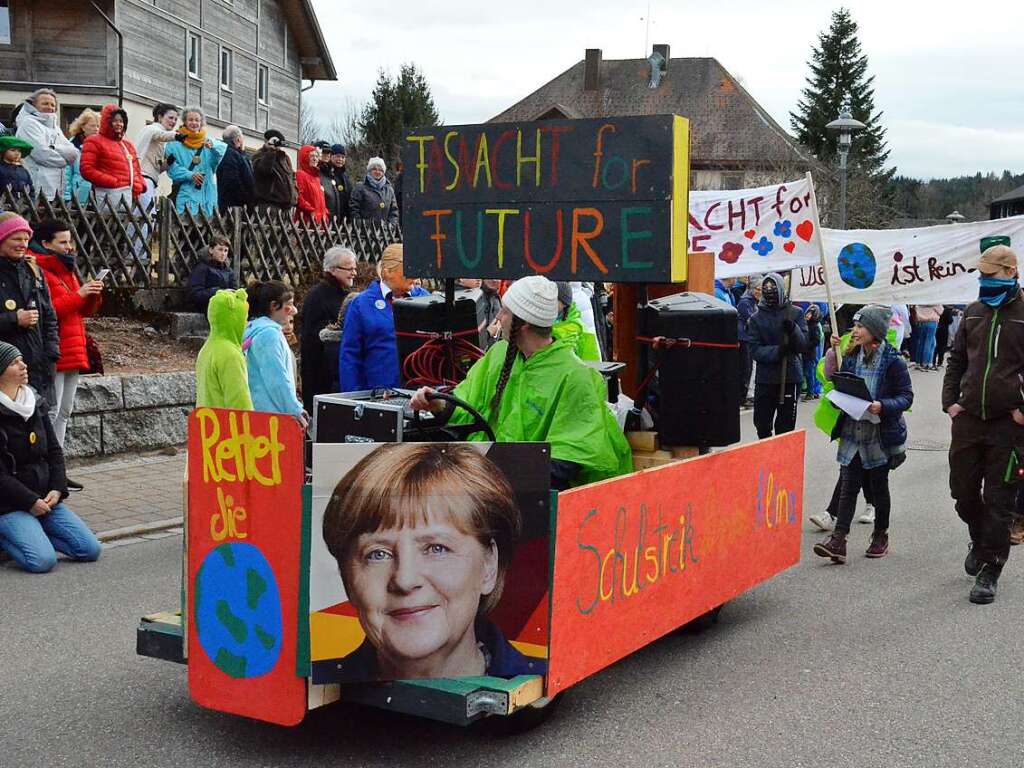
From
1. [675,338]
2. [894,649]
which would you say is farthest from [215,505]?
[894,649]

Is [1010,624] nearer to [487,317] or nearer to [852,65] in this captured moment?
[487,317]

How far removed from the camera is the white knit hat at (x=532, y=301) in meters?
5.32

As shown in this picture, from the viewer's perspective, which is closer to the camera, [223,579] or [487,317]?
[223,579]

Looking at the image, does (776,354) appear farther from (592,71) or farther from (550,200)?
(592,71)

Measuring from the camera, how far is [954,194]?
4294 inches

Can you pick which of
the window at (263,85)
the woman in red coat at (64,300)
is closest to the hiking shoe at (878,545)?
the woman in red coat at (64,300)

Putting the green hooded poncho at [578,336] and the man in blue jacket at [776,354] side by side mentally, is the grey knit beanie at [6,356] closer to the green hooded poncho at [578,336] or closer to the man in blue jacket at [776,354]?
the green hooded poncho at [578,336]

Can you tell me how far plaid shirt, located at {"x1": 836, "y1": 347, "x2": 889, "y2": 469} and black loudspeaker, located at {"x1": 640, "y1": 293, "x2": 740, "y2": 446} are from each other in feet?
7.86

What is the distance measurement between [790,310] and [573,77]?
59978mm

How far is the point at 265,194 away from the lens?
15.6m

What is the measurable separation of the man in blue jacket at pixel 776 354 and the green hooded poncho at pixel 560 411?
5282 mm

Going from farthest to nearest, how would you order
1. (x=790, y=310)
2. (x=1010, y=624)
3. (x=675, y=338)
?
(x=790, y=310) → (x=1010, y=624) → (x=675, y=338)

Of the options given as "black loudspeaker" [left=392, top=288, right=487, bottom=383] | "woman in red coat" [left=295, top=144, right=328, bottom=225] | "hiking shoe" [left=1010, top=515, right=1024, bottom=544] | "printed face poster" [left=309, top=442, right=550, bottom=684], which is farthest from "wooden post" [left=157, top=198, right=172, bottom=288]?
"printed face poster" [left=309, top=442, right=550, bottom=684]

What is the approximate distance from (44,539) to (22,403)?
0.84m
